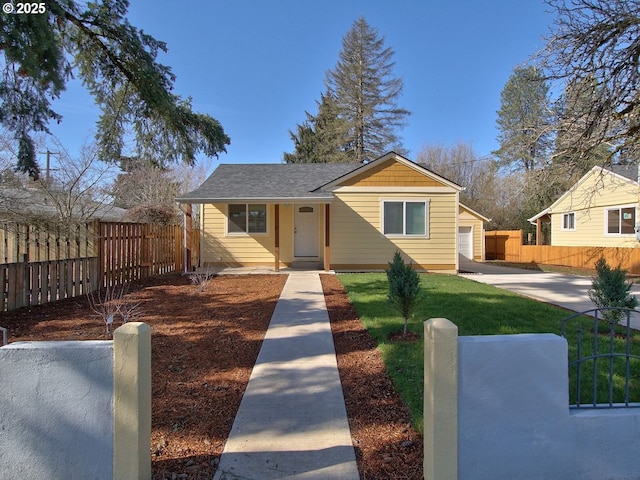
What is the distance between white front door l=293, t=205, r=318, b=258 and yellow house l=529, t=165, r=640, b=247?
10.4 m

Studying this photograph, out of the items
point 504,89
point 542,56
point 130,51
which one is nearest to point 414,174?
point 542,56

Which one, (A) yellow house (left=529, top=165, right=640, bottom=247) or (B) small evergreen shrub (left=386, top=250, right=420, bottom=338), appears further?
(A) yellow house (left=529, top=165, right=640, bottom=247)

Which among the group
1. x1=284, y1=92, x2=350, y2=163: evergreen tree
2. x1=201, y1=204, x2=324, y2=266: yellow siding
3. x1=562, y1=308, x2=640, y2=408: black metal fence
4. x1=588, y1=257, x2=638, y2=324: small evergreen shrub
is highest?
x1=284, y1=92, x2=350, y2=163: evergreen tree

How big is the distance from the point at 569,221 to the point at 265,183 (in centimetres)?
1733

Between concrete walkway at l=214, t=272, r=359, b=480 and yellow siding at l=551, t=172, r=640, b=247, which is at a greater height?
Result: yellow siding at l=551, t=172, r=640, b=247

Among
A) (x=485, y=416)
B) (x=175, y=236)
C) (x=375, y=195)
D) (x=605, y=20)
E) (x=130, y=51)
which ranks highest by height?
(x=605, y=20)

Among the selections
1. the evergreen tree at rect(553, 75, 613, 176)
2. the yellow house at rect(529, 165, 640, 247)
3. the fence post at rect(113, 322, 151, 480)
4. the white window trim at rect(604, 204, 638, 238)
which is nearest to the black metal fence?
the fence post at rect(113, 322, 151, 480)

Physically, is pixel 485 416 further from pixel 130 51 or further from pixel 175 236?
pixel 175 236

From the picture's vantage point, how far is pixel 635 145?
8.27 meters

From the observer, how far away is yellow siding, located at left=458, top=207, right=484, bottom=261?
2195cm


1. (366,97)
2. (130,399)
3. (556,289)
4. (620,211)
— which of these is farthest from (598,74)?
(366,97)

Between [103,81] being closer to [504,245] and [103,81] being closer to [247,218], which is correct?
[247,218]

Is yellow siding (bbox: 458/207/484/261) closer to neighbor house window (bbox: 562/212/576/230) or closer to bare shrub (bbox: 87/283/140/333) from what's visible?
neighbor house window (bbox: 562/212/576/230)

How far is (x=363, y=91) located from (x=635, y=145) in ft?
80.4
